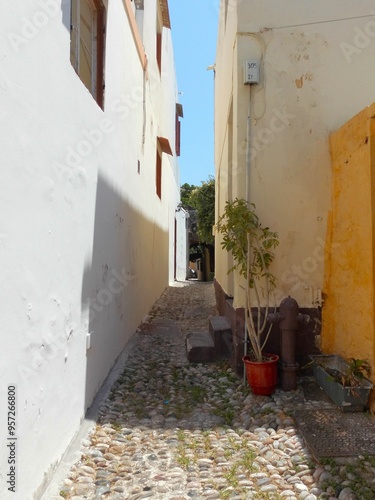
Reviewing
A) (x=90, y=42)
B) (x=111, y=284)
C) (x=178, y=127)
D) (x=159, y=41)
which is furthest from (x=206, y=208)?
(x=90, y=42)

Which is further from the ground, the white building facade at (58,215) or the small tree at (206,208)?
the small tree at (206,208)

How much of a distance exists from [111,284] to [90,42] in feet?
7.68

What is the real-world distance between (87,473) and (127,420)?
2.64 ft

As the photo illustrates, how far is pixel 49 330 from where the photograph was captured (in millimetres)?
2398

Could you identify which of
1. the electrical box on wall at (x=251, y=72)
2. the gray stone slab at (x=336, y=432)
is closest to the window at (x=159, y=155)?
the electrical box on wall at (x=251, y=72)

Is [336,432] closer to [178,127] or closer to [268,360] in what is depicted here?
[268,360]

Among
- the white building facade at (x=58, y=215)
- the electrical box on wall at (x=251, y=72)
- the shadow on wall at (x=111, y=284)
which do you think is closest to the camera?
the white building facade at (x=58, y=215)

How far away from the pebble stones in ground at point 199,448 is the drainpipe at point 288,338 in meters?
0.14

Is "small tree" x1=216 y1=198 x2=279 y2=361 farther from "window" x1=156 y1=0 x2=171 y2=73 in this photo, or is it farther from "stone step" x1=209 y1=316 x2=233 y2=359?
"window" x1=156 y1=0 x2=171 y2=73

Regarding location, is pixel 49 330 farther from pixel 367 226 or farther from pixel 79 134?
pixel 367 226

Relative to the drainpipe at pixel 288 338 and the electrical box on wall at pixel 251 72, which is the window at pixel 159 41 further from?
the drainpipe at pixel 288 338

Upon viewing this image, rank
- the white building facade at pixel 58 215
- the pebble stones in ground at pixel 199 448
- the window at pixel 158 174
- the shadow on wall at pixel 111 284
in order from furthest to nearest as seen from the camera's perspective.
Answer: the window at pixel 158 174 → the shadow on wall at pixel 111 284 → the pebble stones in ground at pixel 199 448 → the white building facade at pixel 58 215

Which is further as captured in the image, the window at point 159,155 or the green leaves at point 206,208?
A: the green leaves at point 206,208

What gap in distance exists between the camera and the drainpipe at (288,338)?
151 inches
